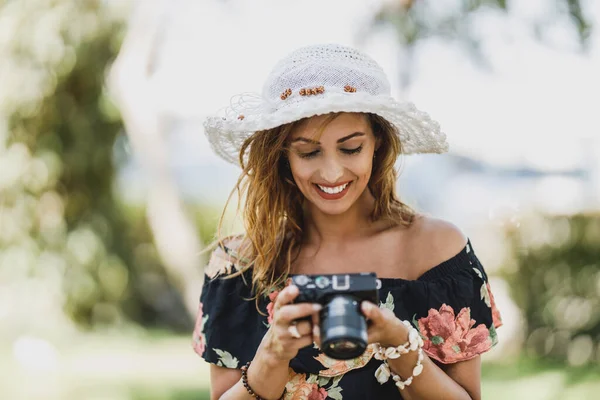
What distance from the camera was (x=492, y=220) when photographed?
5207mm

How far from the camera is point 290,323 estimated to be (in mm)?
1680

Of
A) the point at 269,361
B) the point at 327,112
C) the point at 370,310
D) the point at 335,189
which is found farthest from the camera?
the point at 335,189

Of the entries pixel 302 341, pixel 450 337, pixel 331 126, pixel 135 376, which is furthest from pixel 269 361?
pixel 135 376

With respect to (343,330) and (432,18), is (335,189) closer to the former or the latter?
(343,330)

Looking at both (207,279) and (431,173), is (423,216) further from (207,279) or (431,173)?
(431,173)

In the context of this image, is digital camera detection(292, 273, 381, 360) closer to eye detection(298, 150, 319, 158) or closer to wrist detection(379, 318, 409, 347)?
wrist detection(379, 318, 409, 347)

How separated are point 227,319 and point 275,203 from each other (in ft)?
1.24

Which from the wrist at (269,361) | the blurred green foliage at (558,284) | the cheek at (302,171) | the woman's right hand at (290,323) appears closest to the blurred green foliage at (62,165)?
the blurred green foliage at (558,284)

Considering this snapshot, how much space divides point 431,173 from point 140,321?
294 cm

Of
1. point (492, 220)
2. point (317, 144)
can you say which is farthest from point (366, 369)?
point (492, 220)

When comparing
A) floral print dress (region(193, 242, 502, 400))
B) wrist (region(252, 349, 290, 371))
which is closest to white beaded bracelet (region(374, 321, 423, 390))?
floral print dress (region(193, 242, 502, 400))

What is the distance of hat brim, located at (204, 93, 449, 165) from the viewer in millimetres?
1966

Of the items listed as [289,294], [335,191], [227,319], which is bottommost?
[289,294]

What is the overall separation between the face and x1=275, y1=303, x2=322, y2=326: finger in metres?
0.50
